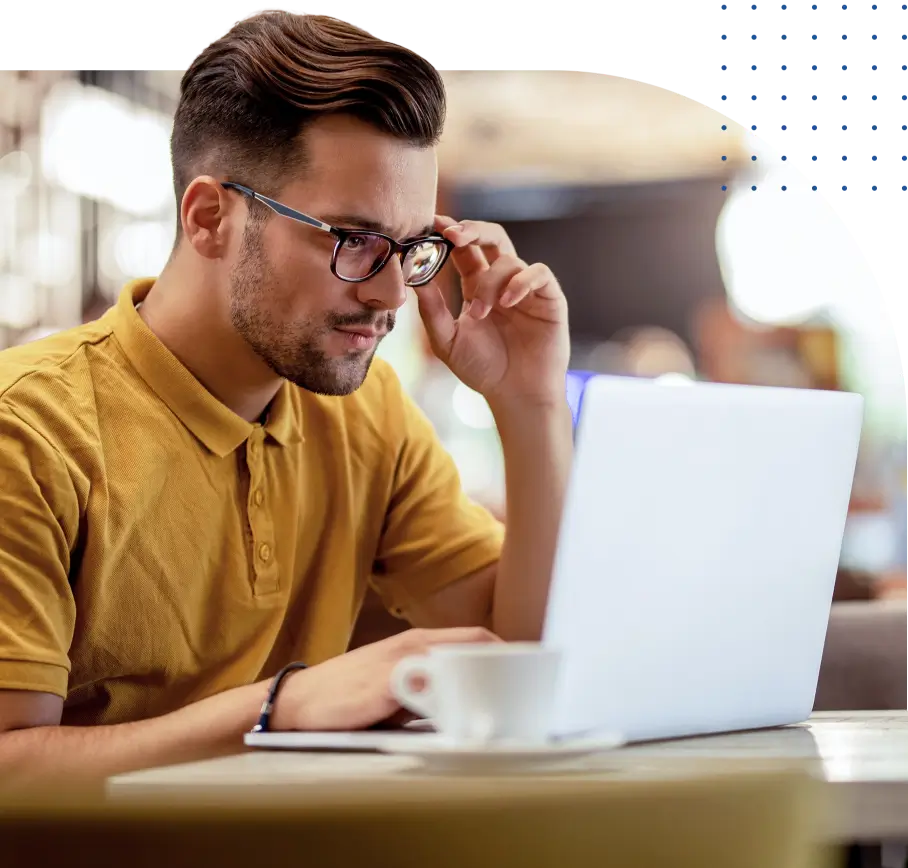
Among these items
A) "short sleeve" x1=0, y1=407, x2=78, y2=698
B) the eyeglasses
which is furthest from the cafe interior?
the eyeglasses

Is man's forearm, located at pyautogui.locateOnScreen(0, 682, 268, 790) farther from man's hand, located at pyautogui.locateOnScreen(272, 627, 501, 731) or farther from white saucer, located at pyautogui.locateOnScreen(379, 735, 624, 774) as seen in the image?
white saucer, located at pyautogui.locateOnScreen(379, 735, 624, 774)

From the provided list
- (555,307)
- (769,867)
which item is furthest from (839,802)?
(555,307)

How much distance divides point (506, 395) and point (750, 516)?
60cm

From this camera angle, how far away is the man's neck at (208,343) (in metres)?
1.44

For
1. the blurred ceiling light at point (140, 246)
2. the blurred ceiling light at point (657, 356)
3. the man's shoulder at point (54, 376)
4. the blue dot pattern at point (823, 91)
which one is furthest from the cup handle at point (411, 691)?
the blurred ceiling light at point (657, 356)

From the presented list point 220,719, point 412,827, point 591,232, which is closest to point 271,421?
point 220,719

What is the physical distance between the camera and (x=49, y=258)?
4.77 metres

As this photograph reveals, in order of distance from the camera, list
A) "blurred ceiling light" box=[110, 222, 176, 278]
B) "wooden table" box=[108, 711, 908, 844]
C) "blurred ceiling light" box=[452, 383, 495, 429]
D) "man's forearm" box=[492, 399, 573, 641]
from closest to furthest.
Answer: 1. "wooden table" box=[108, 711, 908, 844]
2. "man's forearm" box=[492, 399, 573, 641]
3. "blurred ceiling light" box=[110, 222, 176, 278]
4. "blurred ceiling light" box=[452, 383, 495, 429]

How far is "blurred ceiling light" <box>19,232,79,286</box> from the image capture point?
4703 mm

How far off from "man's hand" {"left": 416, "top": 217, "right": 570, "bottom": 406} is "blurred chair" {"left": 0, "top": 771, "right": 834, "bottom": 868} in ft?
4.03

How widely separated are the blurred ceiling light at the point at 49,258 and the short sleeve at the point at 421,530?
11.4 ft

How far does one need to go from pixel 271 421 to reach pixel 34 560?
1.28 feet

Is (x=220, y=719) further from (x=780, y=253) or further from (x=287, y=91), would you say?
(x=780, y=253)

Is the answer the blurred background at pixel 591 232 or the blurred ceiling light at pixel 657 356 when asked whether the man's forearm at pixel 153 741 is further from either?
the blurred ceiling light at pixel 657 356
